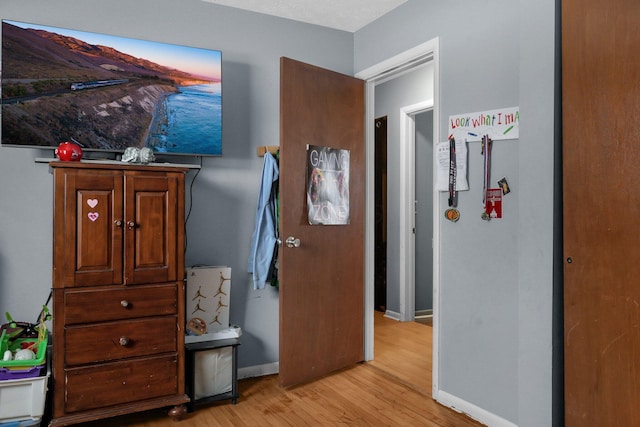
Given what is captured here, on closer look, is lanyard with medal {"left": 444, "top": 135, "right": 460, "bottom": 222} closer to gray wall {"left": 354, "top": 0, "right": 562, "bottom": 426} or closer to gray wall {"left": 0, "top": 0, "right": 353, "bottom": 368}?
gray wall {"left": 354, "top": 0, "right": 562, "bottom": 426}

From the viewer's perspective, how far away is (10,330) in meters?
2.33

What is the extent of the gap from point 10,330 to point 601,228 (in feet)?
8.76

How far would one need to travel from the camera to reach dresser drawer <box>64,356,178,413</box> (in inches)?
87.9

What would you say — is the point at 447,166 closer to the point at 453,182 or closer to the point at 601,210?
the point at 453,182

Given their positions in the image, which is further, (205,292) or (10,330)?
(205,292)

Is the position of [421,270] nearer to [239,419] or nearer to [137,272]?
[239,419]

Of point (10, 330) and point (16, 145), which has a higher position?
point (16, 145)

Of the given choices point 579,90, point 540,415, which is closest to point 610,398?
point 540,415

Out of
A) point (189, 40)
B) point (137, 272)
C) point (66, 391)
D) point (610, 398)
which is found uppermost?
point (189, 40)

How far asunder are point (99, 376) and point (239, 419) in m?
0.77

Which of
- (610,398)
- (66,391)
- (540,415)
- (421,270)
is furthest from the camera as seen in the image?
(421,270)

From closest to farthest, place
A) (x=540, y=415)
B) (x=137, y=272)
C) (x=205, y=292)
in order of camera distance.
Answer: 1. (x=540, y=415)
2. (x=137, y=272)
3. (x=205, y=292)

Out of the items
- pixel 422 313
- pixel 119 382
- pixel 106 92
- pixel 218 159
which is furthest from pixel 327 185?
pixel 422 313

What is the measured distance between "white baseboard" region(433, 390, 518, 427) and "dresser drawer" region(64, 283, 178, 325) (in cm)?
163
